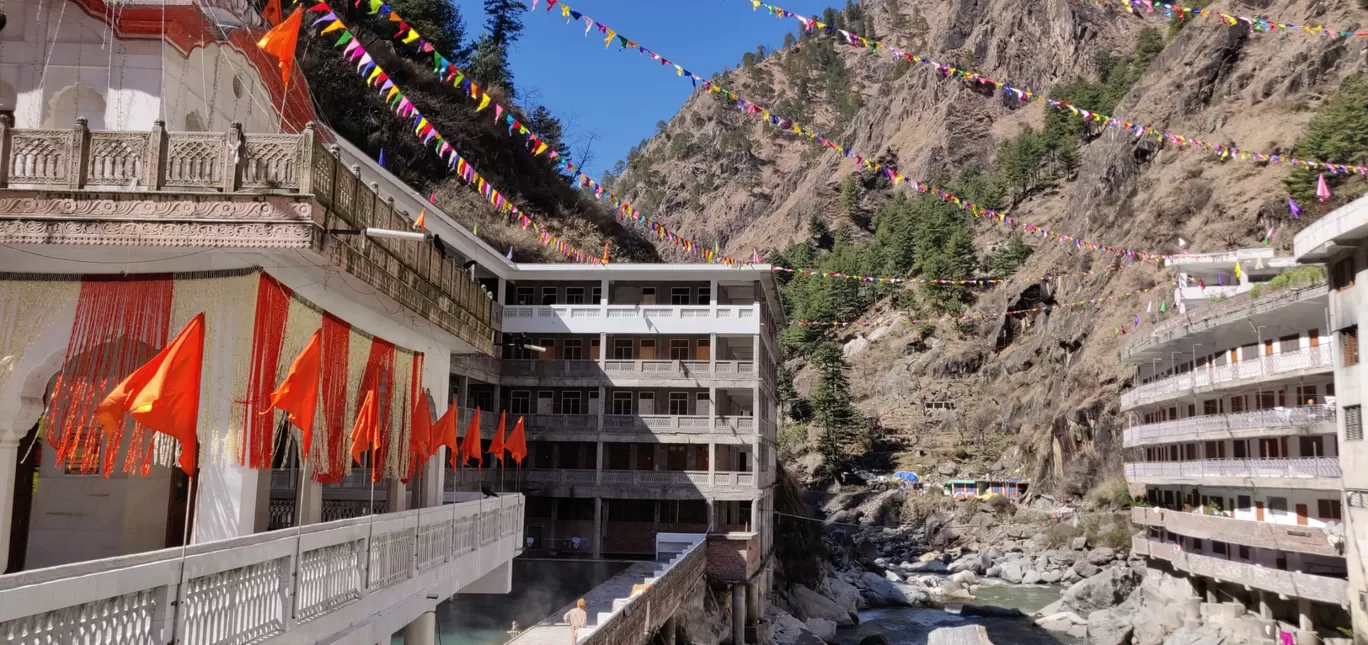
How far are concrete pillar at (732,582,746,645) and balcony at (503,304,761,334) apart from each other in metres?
8.56

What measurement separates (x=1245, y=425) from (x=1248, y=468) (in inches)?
56.7

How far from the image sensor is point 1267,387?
102 ft

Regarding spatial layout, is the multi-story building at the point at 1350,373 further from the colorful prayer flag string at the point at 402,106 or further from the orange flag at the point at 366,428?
the orange flag at the point at 366,428

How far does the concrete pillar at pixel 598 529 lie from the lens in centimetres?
3273

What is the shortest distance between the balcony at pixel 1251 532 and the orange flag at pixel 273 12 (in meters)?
→ 27.7

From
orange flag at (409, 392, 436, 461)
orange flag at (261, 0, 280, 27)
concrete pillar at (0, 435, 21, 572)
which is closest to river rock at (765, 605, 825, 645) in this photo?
orange flag at (409, 392, 436, 461)

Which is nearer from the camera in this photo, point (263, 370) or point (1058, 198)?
point (263, 370)

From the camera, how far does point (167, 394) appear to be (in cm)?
728

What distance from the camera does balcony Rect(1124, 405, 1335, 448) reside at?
27.1 meters

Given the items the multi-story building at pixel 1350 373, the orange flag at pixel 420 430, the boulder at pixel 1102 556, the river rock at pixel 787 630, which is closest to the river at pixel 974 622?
the river rock at pixel 787 630

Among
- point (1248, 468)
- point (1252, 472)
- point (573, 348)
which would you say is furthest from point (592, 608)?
point (1248, 468)

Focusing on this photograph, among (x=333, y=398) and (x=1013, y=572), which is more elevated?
(x=333, y=398)

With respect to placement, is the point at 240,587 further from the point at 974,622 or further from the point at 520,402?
the point at 974,622

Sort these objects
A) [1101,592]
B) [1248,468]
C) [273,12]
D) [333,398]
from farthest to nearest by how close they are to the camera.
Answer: [1101,592], [1248,468], [273,12], [333,398]
